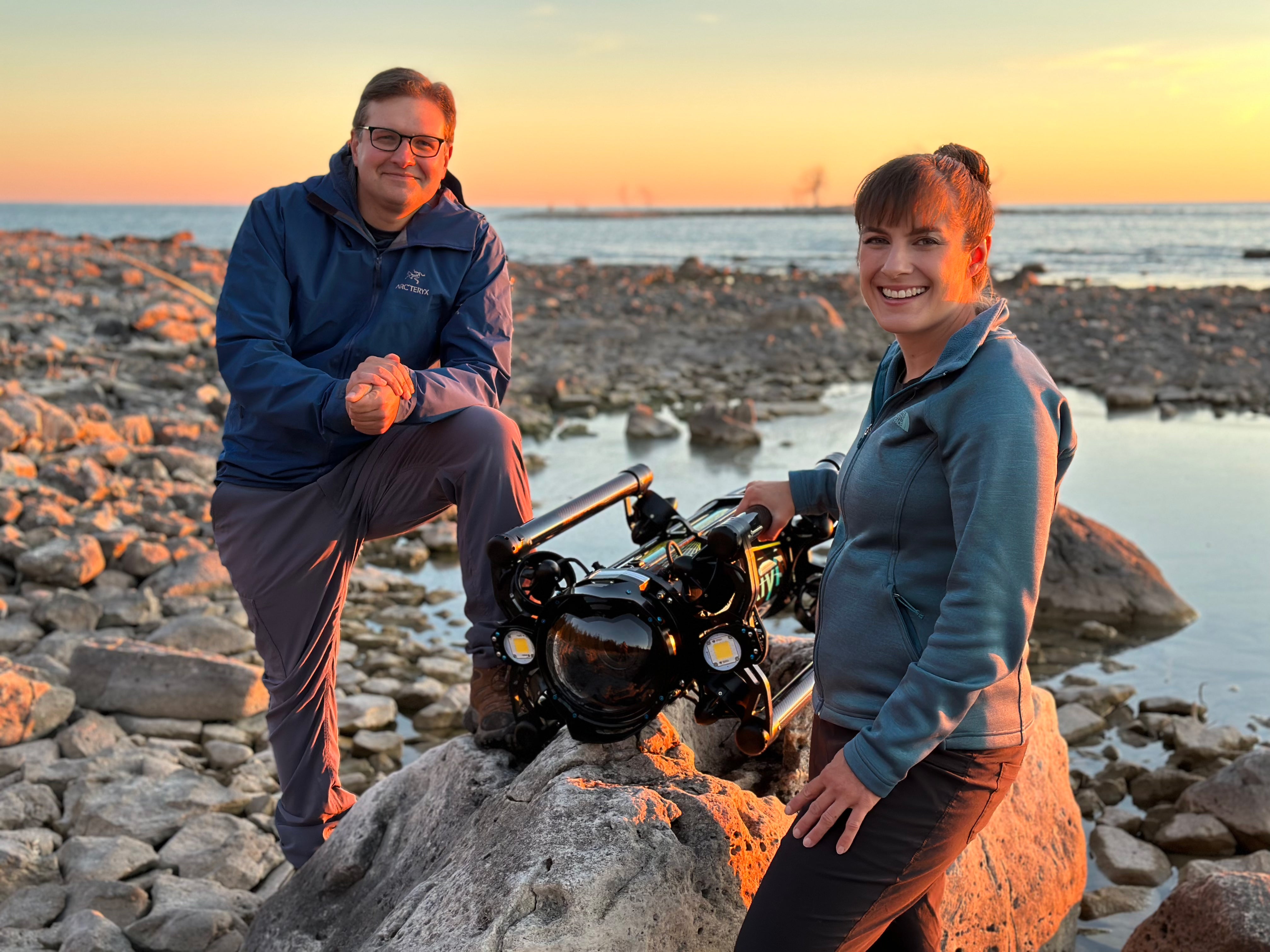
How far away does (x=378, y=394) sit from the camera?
287 centimetres

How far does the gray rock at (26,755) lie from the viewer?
4.47 meters

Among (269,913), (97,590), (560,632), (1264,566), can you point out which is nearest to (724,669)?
(560,632)

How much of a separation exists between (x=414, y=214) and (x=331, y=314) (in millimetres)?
389

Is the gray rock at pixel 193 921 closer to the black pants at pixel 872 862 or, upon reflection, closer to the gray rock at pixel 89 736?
the gray rock at pixel 89 736

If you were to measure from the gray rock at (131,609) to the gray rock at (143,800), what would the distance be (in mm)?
1548

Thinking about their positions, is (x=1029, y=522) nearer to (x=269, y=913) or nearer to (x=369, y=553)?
(x=269, y=913)

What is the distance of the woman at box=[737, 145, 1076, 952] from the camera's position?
1.91 metres

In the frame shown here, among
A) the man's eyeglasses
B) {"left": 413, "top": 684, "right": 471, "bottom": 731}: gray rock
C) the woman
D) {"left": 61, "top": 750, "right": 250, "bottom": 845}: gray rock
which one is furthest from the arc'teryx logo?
{"left": 413, "top": 684, "right": 471, "bottom": 731}: gray rock

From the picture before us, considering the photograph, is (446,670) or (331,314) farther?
(446,670)

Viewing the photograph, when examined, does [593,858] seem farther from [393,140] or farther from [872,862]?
[393,140]

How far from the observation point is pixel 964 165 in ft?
7.01

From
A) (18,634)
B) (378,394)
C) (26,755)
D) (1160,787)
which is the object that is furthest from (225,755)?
(1160,787)

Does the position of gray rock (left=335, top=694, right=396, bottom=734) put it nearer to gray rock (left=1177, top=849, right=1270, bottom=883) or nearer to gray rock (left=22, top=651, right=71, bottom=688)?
gray rock (left=22, top=651, right=71, bottom=688)

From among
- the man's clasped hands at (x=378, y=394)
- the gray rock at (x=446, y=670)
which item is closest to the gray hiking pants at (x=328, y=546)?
the man's clasped hands at (x=378, y=394)
